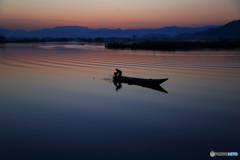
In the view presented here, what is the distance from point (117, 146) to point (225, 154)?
12.1ft

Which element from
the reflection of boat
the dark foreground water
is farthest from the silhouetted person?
the dark foreground water

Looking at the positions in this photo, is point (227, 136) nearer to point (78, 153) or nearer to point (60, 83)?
point (78, 153)

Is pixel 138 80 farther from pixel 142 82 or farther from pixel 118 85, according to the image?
pixel 118 85

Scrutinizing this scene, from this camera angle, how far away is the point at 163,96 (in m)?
15.0

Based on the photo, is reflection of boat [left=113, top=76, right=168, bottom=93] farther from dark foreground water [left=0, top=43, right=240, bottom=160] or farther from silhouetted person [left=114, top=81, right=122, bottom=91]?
dark foreground water [left=0, top=43, right=240, bottom=160]

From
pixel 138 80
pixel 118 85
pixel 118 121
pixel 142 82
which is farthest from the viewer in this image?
pixel 118 85

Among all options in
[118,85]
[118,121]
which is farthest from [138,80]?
[118,121]

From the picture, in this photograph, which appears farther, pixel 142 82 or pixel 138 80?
pixel 138 80

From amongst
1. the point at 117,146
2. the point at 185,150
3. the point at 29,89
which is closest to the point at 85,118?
the point at 117,146

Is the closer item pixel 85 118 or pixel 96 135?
pixel 96 135

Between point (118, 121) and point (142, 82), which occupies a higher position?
point (142, 82)

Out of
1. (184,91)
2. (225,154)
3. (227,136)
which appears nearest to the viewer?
(225,154)

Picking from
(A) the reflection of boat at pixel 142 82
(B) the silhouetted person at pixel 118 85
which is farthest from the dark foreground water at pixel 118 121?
(A) the reflection of boat at pixel 142 82

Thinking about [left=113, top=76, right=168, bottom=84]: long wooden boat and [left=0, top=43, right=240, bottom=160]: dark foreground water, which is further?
[left=113, top=76, right=168, bottom=84]: long wooden boat
